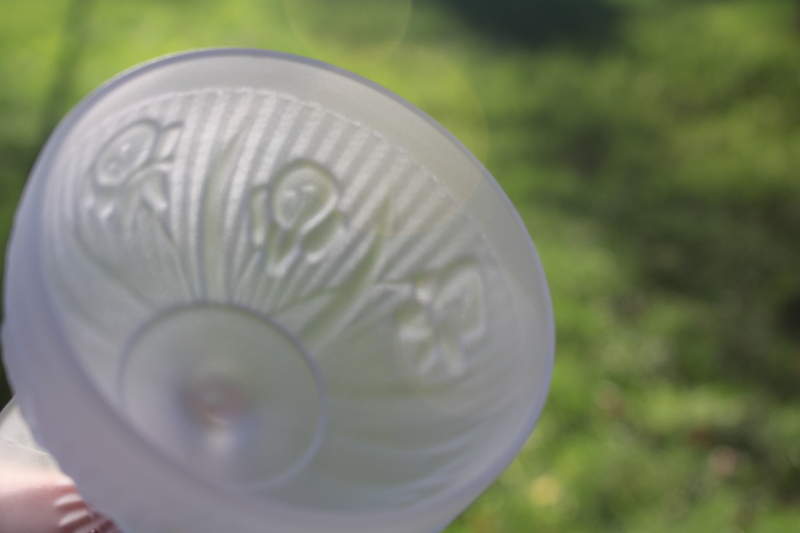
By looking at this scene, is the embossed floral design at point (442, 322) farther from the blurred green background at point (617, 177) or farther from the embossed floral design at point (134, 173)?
the blurred green background at point (617, 177)

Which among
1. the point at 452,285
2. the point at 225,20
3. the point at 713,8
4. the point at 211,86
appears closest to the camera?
the point at 211,86

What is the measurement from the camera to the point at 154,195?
0.62 meters

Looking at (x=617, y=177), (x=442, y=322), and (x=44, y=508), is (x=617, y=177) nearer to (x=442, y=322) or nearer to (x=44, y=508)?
(x=442, y=322)

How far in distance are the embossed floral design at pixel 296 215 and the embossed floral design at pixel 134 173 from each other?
96mm

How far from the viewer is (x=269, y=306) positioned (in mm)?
Answer: 677

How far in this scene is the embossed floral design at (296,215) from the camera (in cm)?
67

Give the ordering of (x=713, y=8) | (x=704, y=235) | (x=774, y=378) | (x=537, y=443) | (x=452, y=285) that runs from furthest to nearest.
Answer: (x=713, y=8) → (x=704, y=235) → (x=774, y=378) → (x=537, y=443) → (x=452, y=285)

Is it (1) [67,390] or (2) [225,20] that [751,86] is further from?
(1) [67,390]

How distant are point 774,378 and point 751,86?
1220 millimetres

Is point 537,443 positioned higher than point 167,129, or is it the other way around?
point 167,129

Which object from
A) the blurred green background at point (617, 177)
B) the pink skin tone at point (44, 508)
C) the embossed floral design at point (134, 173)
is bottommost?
the blurred green background at point (617, 177)

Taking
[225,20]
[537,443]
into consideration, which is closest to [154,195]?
[537,443]

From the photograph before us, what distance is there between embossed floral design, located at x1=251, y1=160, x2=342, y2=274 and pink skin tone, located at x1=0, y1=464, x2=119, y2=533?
0.26 m

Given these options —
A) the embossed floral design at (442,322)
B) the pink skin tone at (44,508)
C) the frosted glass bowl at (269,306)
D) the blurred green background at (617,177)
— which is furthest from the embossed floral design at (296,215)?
the blurred green background at (617,177)
